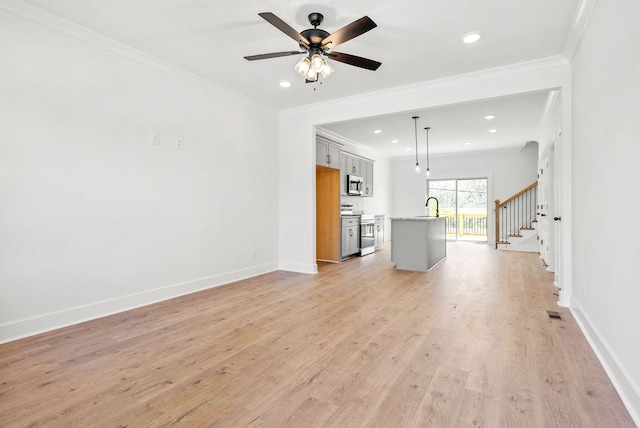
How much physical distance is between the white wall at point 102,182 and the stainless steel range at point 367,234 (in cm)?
345

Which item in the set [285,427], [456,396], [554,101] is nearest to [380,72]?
[554,101]

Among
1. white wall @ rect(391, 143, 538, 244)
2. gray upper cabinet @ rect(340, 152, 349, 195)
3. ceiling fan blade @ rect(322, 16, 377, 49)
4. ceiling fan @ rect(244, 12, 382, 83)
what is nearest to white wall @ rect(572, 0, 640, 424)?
ceiling fan blade @ rect(322, 16, 377, 49)

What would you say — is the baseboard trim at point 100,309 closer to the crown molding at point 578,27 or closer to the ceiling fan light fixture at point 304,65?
the ceiling fan light fixture at point 304,65

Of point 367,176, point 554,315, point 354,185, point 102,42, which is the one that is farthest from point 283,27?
point 367,176

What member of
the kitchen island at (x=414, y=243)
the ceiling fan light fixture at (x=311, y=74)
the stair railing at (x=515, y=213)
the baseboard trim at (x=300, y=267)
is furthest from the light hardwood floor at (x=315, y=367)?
the stair railing at (x=515, y=213)

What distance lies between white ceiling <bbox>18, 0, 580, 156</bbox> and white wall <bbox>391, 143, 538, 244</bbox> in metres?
6.19

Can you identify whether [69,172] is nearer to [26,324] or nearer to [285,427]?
[26,324]

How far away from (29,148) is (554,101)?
20.3ft

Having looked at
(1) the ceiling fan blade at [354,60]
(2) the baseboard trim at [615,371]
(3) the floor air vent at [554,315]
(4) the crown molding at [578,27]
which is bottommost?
(3) the floor air vent at [554,315]

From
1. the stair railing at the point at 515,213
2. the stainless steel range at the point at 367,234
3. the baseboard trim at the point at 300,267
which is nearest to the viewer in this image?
the baseboard trim at the point at 300,267

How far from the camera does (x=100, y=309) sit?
10.5ft

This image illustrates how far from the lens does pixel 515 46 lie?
3299 mm

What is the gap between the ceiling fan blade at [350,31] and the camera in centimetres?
229

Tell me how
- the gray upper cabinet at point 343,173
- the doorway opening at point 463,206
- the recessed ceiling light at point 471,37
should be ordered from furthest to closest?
the doorway opening at point 463,206
the gray upper cabinet at point 343,173
the recessed ceiling light at point 471,37
